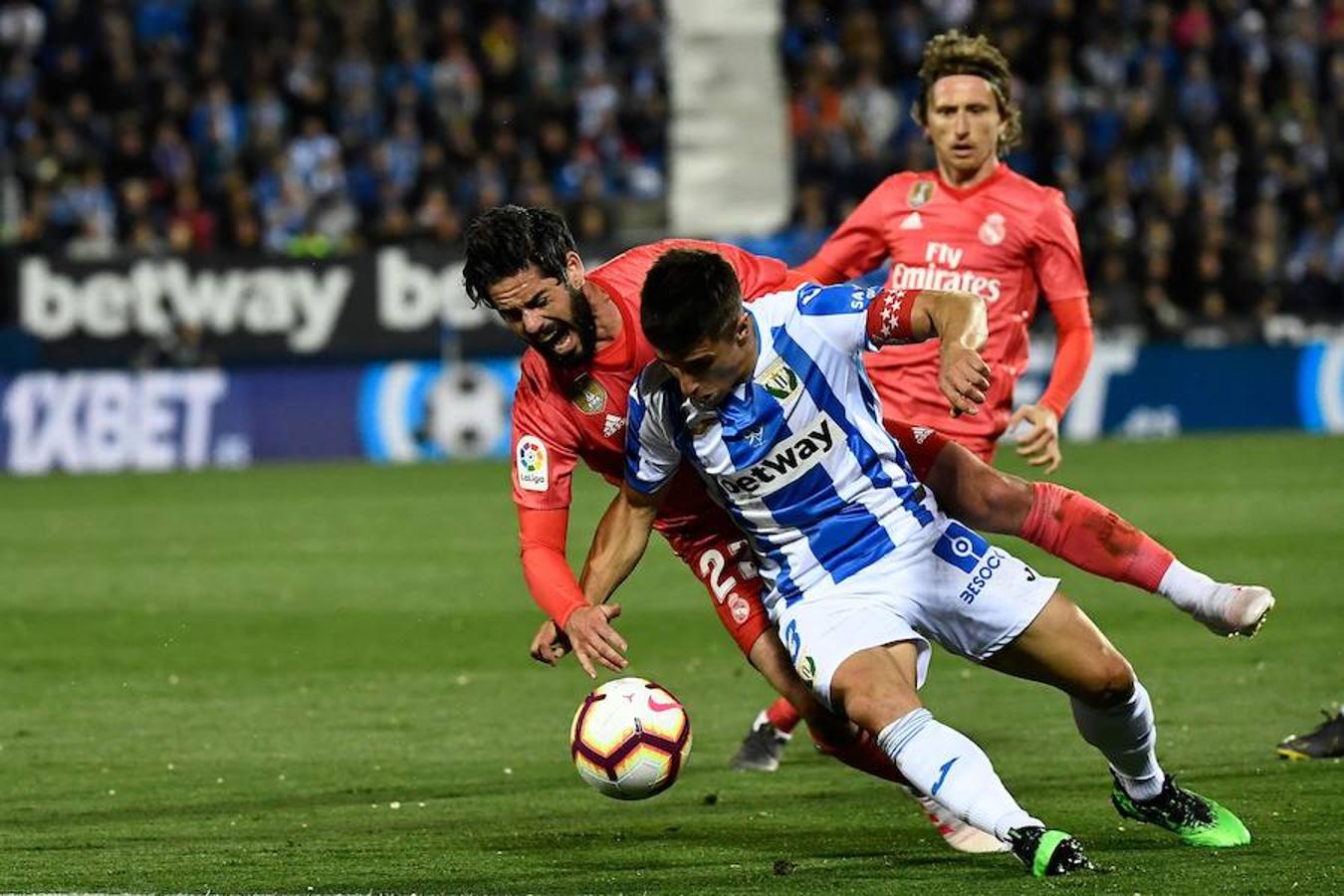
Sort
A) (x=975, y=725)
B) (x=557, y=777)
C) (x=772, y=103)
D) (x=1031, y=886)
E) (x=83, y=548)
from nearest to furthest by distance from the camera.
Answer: (x=1031, y=886)
(x=557, y=777)
(x=975, y=725)
(x=83, y=548)
(x=772, y=103)

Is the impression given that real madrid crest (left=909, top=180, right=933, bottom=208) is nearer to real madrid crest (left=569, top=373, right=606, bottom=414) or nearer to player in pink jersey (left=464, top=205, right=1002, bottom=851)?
player in pink jersey (left=464, top=205, right=1002, bottom=851)

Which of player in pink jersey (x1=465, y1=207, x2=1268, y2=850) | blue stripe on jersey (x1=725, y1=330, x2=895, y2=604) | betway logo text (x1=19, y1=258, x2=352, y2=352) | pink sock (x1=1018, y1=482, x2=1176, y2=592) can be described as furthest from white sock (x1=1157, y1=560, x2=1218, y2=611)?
betway logo text (x1=19, y1=258, x2=352, y2=352)

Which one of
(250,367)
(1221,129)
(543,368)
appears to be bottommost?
(250,367)

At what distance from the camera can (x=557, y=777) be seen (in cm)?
796

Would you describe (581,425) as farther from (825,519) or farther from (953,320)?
(953,320)

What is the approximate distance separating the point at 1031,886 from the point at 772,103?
1832cm

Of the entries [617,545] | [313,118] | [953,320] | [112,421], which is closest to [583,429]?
[617,545]

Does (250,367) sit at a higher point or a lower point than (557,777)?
lower

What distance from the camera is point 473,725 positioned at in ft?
29.8

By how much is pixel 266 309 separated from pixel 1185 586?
16.7 m

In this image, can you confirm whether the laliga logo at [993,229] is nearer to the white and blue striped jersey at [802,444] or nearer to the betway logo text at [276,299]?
the white and blue striped jersey at [802,444]

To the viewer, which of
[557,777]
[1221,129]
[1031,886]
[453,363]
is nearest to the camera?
[1031,886]

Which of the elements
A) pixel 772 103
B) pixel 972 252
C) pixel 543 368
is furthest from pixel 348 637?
pixel 772 103

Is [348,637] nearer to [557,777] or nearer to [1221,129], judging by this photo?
[557,777]
